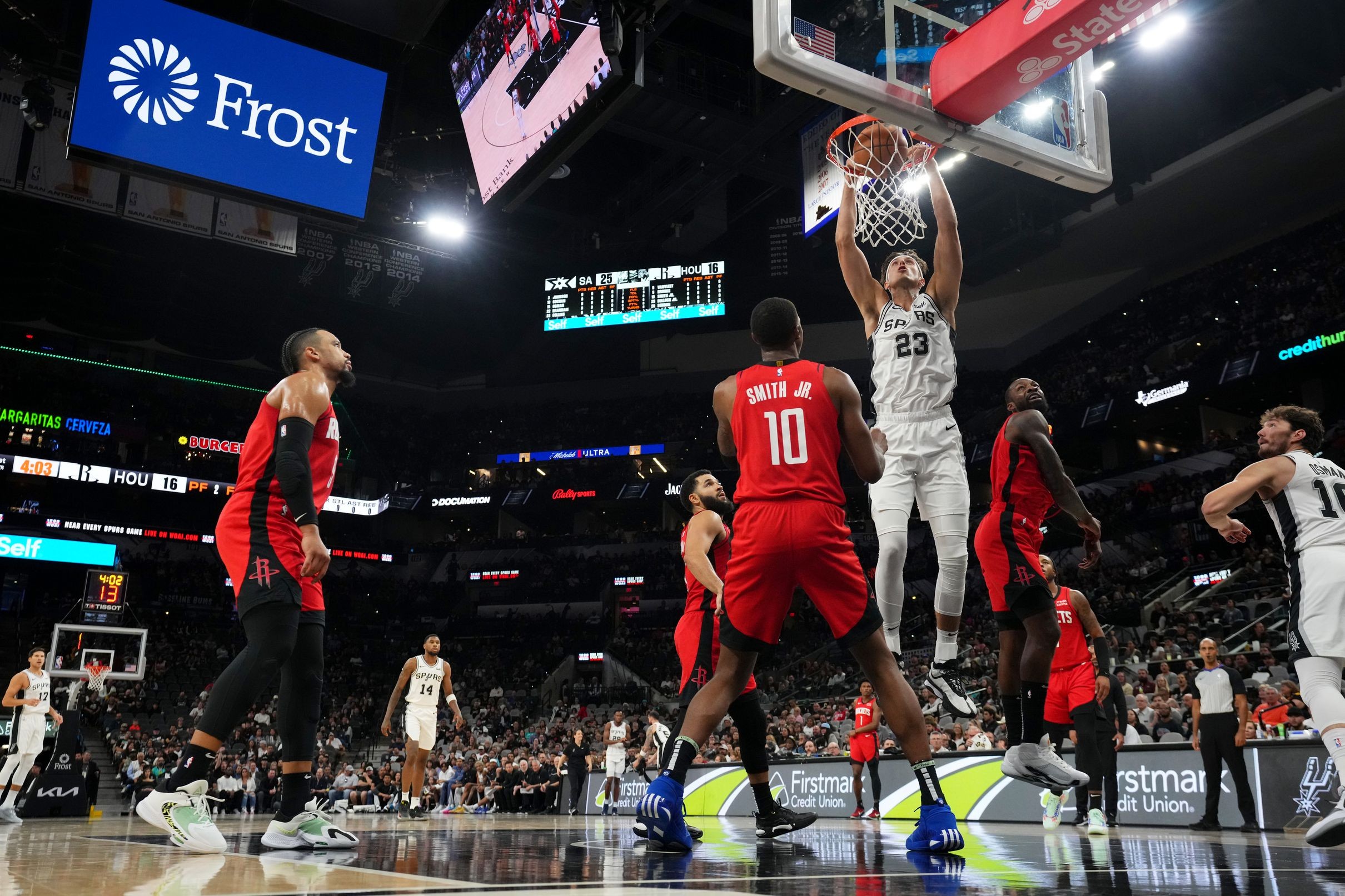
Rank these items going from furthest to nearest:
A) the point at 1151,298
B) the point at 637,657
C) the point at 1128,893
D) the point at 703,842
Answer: the point at 637,657
the point at 1151,298
the point at 703,842
the point at 1128,893

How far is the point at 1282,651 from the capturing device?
16.1 metres

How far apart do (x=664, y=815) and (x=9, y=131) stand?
20196 mm

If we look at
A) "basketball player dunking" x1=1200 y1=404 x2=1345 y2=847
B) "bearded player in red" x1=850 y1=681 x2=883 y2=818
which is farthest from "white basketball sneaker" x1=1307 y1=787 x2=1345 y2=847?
"bearded player in red" x1=850 y1=681 x2=883 y2=818

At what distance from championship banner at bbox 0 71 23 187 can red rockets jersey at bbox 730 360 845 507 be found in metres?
19.4

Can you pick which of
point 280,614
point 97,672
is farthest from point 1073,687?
point 97,672

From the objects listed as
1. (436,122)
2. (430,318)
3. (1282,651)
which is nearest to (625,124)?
(436,122)

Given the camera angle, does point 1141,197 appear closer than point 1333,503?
No

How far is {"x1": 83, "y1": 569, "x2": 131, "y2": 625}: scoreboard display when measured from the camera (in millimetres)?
19344

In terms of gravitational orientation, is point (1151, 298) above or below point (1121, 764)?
above

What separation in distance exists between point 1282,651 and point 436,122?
61.6 feet

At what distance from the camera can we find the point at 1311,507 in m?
4.64

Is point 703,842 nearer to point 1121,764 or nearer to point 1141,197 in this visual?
point 1121,764

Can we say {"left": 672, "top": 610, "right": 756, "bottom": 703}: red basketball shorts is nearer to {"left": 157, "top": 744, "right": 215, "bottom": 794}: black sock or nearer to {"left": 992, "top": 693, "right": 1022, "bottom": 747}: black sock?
{"left": 992, "top": 693, "right": 1022, "bottom": 747}: black sock

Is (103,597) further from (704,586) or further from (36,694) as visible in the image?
(704,586)
